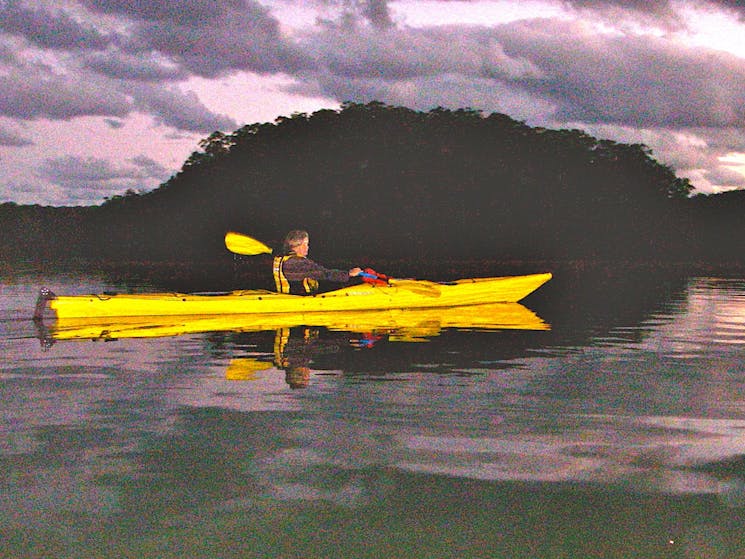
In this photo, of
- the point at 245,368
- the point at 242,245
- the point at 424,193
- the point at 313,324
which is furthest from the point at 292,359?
the point at 424,193

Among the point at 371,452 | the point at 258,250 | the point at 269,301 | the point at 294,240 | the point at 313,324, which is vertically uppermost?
the point at 294,240

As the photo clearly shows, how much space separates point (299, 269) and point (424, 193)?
213 ft

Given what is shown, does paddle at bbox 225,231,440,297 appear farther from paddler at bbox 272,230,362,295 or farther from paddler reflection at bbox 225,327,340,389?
paddler reflection at bbox 225,327,340,389

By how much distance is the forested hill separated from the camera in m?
76.9

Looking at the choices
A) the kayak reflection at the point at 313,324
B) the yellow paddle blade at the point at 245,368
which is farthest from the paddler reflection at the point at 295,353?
the kayak reflection at the point at 313,324

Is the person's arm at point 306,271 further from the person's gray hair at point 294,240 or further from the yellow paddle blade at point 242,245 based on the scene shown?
the yellow paddle blade at point 242,245

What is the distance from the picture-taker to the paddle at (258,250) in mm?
15898

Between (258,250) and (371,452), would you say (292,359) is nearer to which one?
(371,452)

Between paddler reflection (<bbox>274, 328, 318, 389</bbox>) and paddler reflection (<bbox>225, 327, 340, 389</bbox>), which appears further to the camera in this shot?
paddler reflection (<bbox>225, 327, 340, 389</bbox>)

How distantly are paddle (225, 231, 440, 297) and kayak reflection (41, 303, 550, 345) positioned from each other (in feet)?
1.42

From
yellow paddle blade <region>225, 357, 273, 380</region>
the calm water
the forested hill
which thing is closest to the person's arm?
the calm water

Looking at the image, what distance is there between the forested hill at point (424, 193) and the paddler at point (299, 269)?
55.9m

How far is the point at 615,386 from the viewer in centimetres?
879

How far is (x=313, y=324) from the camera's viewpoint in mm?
14828
